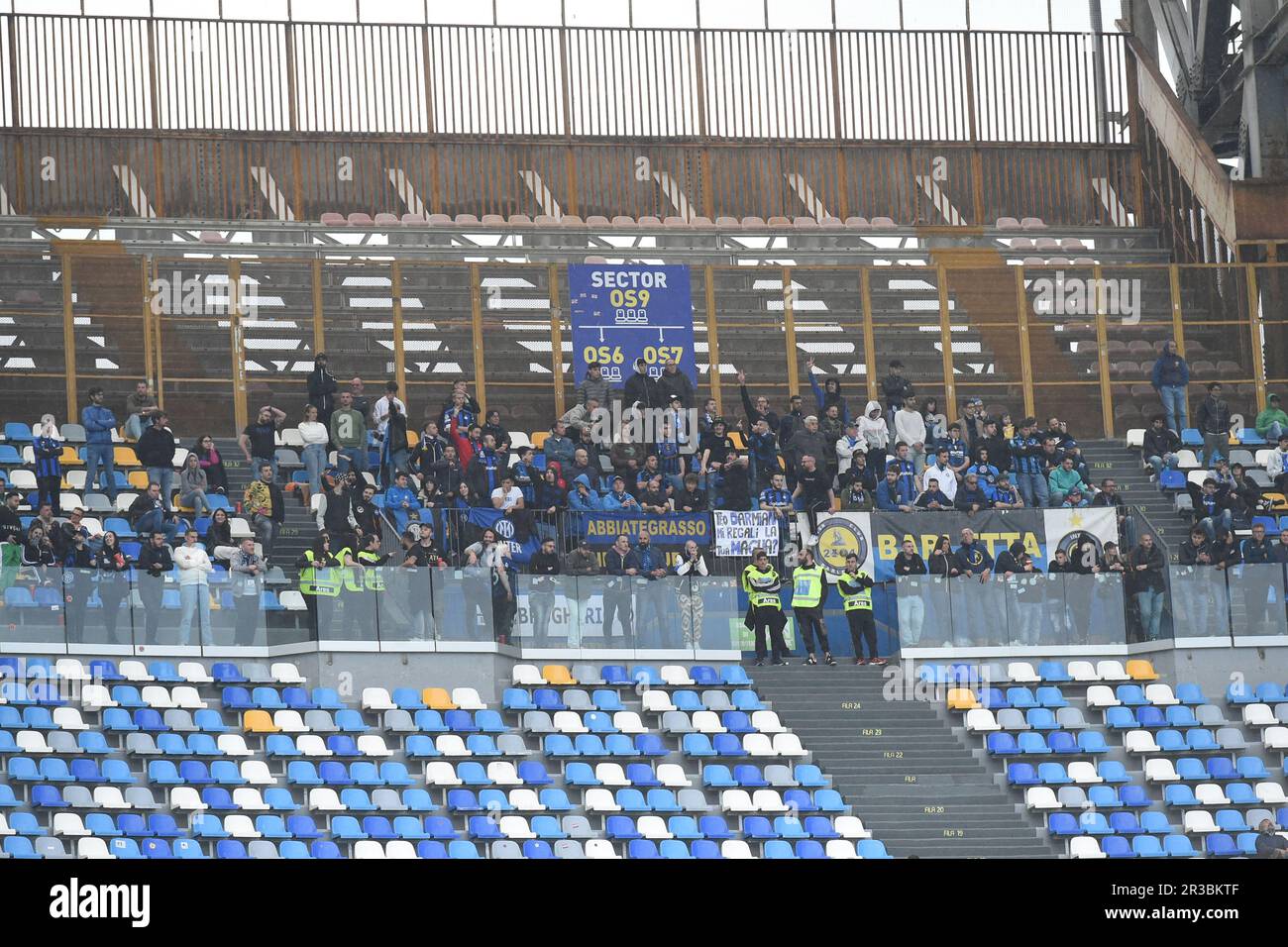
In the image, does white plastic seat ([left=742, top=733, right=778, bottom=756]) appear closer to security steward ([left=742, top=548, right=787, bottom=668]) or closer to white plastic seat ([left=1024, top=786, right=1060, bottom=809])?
security steward ([left=742, top=548, right=787, bottom=668])

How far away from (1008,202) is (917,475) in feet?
27.5

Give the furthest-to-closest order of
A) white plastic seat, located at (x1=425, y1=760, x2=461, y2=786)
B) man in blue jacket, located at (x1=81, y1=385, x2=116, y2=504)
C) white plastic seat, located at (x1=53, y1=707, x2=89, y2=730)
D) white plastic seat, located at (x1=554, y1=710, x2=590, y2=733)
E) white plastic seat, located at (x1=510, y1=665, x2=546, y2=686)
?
man in blue jacket, located at (x1=81, y1=385, x2=116, y2=504), white plastic seat, located at (x1=510, y1=665, x2=546, y2=686), white plastic seat, located at (x1=554, y1=710, x2=590, y2=733), white plastic seat, located at (x1=425, y1=760, x2=461, y2=786), white plastic seat, located at (x1=53, y1=707, x2=89, y2=730)

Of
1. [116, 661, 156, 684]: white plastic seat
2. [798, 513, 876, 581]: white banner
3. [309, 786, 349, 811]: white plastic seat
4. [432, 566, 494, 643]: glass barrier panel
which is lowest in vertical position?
[309, 786, 349, 811]: white plastic seat

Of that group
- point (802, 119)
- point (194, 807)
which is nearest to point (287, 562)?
point (194, 807)

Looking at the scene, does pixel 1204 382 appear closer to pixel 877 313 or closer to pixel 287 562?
pixel 877 313

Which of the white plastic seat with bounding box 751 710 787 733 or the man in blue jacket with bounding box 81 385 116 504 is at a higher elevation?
the man in blue jacket with bounding box 81 385 116 504

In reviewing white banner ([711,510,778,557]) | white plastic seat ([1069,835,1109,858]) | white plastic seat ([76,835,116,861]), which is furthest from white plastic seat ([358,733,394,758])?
white plastic seat ([1069,835,1109,858])

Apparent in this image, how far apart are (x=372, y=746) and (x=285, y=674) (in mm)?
1418

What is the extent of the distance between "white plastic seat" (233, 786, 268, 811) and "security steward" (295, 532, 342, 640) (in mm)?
2778

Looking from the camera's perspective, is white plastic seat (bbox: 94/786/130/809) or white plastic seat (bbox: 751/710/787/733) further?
white plastic seat (bbox: 751/710/787/733)

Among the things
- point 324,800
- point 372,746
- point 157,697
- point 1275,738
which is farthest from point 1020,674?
point 157,697

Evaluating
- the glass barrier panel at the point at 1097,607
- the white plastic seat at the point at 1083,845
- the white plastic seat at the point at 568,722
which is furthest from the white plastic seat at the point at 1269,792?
the white plastic seat at the point at 568,722

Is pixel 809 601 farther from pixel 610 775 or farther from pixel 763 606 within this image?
pixel 610 775

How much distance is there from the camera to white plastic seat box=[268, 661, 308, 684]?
797 inches
